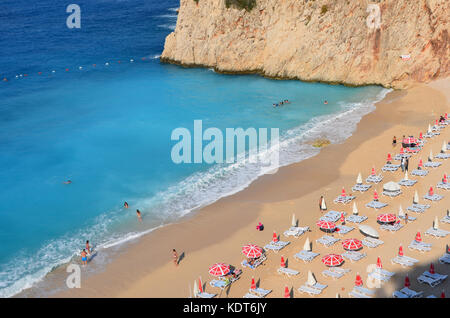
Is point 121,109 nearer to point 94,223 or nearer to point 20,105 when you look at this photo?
point 20,105

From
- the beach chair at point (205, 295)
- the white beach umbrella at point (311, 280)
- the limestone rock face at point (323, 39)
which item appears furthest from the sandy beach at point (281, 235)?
the limestone rock face at point (323, 39)

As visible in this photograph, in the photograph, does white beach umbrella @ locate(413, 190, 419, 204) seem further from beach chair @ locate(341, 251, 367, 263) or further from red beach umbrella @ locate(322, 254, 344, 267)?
red beach umbrella @ locate(322, 254, 344, 267)

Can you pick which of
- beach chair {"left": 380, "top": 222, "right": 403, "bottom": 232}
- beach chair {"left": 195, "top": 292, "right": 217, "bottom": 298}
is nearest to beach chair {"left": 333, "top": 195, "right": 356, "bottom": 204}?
beach chair {"left": 380, "top": 222, "right": 403, "bottom": 232}

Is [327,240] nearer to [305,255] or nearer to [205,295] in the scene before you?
[305,255]

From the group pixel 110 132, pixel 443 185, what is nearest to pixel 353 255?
pixel 443 185

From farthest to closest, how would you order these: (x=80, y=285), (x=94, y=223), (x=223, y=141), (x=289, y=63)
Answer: (x=289, y=63) < (x=223, y=141) < (x=94, y=223) < (x=80, y=285)
